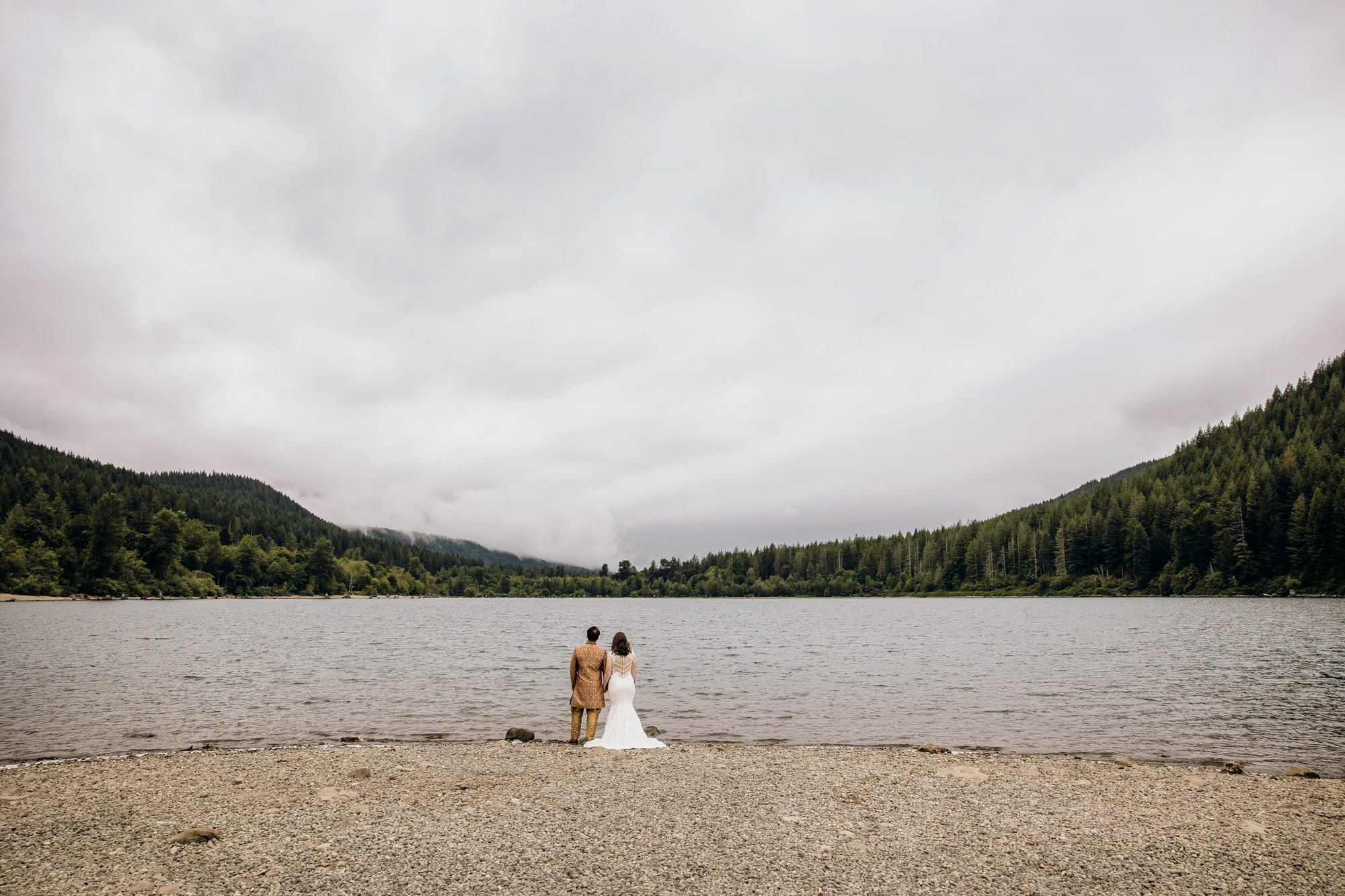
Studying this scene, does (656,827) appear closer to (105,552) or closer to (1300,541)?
(1300,541)

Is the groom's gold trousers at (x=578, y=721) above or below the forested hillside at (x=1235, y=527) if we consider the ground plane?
below

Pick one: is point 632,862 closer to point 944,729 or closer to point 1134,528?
point 944,729

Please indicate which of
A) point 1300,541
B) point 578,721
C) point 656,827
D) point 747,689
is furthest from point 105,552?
point 1300,541

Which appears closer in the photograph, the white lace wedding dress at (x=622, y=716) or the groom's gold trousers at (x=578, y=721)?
the white lace wedding dress at (x=622, y=716)

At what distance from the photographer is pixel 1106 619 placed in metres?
95.9

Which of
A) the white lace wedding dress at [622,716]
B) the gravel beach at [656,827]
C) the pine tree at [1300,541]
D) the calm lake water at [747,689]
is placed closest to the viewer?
the gravel beach at [656,827]

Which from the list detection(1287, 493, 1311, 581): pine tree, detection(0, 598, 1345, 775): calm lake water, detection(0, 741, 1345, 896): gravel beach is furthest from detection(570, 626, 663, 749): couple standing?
detection(1287, 493, 1311, 581): pine tree

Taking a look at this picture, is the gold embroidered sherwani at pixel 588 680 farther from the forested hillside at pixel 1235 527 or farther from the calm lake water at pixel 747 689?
the forested hillside at pixel 1235 527

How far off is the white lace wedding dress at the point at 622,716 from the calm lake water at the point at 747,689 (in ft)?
14.1

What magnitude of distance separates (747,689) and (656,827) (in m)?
25.9

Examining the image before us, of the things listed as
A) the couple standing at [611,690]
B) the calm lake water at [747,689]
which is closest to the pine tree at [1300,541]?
the calm lake water at [747,689]

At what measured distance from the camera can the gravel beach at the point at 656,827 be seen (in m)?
10.2

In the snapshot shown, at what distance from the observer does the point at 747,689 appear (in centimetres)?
3753

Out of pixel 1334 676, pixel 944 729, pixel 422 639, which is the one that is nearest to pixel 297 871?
pixel 944 729
